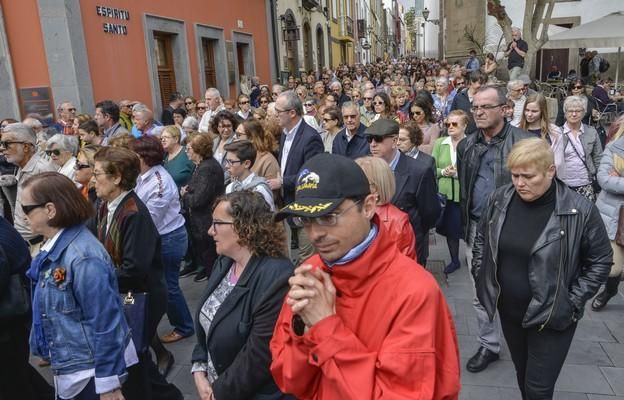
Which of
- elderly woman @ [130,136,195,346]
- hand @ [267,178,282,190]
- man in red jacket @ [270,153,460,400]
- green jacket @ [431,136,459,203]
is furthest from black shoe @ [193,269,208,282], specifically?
man in red jacket @ [270,153,460,400]

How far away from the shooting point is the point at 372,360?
1391 millimetres

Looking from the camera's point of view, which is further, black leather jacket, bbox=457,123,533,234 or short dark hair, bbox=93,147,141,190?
black leather jacket, bbox=457,123,533,234

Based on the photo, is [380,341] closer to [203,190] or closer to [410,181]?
[410,181]

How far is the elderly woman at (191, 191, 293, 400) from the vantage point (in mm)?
2258

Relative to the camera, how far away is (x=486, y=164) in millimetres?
3838

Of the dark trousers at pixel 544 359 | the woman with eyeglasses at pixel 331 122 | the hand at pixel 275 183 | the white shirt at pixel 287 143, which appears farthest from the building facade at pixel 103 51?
the dark trousers at pixel 544 359

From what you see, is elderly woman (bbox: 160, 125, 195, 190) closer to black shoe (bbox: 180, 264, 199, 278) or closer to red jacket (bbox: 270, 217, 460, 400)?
black shoe (bbox: 180, 264, 199, 278)

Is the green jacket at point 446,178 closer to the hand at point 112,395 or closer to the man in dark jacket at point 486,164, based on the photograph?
the man in dark jacket at point 486,164

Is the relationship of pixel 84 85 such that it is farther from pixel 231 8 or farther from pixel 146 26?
pixel 231 8

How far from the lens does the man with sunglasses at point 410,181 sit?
371cm

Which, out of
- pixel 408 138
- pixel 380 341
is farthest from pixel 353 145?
pixel 380 341

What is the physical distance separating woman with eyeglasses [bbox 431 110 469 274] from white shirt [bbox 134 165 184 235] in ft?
9.28

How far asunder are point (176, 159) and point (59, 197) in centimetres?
308

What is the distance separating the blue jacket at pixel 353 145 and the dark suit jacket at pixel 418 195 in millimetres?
1469
